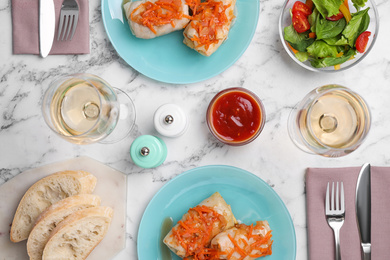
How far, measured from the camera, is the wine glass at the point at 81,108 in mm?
1269

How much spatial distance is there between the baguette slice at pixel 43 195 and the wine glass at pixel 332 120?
0.81 m

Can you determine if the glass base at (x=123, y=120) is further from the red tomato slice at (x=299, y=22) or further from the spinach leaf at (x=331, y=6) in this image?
the spinach leaf at (x=331, y=6)

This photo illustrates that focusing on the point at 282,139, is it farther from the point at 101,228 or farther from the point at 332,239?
the point at 101,228

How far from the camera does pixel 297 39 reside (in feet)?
4.82

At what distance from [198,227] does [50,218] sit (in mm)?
520

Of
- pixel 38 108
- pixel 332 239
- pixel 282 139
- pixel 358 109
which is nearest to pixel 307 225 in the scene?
pixel 332 239

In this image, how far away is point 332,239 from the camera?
4.88ft

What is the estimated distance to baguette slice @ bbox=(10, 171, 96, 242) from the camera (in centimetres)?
148

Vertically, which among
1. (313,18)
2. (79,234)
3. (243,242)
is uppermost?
(313,18)

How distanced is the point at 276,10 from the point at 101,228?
41.1 inches

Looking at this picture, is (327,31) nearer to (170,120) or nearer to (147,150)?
(170,120)

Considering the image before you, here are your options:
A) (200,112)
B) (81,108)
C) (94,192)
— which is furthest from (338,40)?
(94,192)

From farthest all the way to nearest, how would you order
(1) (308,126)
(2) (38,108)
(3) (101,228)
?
1. (2) (38,108)
2. (3) (101,228)
3. (1) (308,126)

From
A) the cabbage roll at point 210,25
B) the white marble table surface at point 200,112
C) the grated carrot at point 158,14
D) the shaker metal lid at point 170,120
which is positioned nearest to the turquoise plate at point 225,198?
the white marble table surface at point 200,112
